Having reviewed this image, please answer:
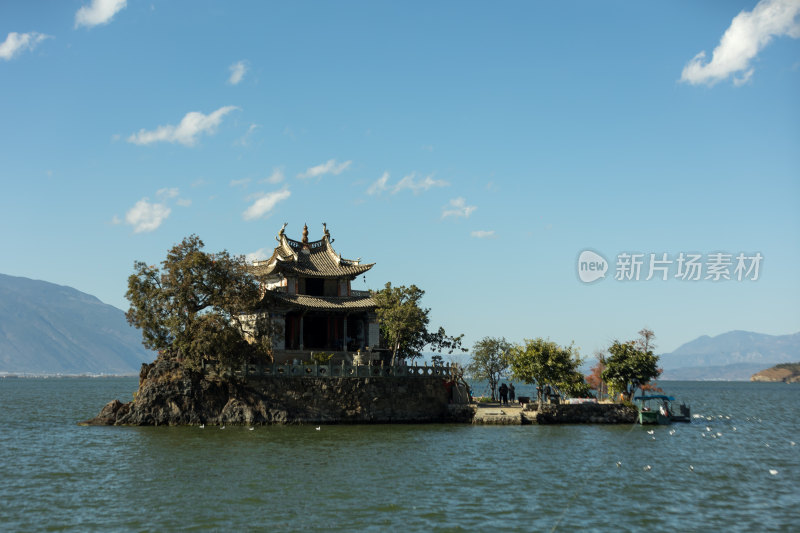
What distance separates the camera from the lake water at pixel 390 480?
2197 centimetres

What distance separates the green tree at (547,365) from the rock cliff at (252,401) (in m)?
9.94

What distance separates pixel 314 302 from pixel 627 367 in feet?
80.6

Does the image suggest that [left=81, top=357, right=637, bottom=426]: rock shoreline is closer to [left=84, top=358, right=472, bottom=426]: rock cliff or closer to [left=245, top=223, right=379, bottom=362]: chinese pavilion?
[left=84, top=358, right=472, bottom=426]: rock cliff

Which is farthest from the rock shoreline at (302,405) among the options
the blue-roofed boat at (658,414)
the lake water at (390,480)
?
A: the lake water at (390,480)

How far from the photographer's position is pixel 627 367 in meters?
54.4

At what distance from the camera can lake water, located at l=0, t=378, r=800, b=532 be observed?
72.1ft

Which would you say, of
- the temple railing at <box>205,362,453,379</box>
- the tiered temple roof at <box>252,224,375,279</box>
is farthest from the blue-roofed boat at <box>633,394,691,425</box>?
the tiered temple roof at <box>252,224,375,279</box>

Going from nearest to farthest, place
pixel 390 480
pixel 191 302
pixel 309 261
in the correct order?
1. pixel 390 480
2. pixel 191 302
3. pixel 309 261

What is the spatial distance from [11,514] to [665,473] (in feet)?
82.7

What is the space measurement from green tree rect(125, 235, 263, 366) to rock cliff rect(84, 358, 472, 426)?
172 cm

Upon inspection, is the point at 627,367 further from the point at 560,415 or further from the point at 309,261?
the point at 309,261

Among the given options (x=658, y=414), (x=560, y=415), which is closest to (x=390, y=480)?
(x=560, y=415)

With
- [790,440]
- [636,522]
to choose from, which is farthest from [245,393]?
[790,440]

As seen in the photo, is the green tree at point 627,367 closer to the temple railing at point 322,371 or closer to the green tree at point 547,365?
the green tree at point 547,365
